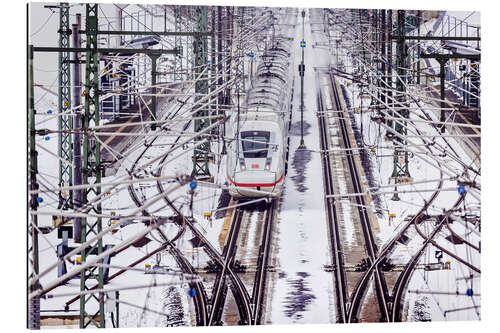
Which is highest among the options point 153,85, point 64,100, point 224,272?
point 153,85

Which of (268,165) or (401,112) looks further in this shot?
(401,112)

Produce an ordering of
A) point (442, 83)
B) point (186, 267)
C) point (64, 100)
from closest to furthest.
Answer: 1. point (64, 100)
2. point (186, 267)
3. point (442, 83)

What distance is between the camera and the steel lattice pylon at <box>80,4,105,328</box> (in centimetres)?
1520

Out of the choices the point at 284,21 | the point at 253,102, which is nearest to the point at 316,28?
the point at 284,21

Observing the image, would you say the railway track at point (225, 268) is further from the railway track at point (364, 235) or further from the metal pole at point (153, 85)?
the railway track at point (364, 235)

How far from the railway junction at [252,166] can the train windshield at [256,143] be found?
0.04m

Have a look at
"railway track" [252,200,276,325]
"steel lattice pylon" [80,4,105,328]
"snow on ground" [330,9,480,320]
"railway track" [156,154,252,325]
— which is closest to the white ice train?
"railway track" [252,200,276,325]

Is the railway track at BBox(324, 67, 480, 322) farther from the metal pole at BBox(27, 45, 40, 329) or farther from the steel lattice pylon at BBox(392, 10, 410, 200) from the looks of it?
the metal pole at BBox(27, 45, 40, 329)

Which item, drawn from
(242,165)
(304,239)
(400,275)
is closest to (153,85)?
(242,165)

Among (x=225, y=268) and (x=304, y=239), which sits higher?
(x=304, y=239)

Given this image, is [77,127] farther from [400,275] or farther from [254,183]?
[400,275]

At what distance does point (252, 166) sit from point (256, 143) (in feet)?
2.30

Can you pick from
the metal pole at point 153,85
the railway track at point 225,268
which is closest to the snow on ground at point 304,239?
the railway track at point 225,268

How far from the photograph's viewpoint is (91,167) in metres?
15.4
